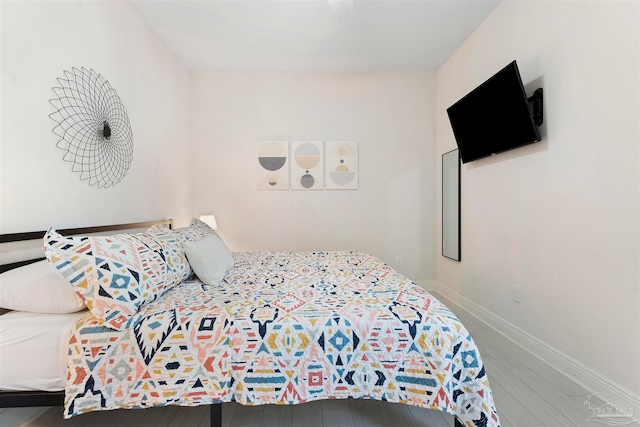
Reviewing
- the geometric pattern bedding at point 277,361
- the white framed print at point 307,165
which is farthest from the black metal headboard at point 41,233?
the white framed print at point 307,165

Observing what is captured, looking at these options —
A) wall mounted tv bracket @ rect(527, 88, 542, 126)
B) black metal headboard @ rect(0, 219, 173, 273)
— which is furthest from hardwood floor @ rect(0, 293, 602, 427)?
wall mounted tv bracket @ rect(527, 88, 542, 126)

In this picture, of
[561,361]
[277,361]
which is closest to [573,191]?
[561,361]

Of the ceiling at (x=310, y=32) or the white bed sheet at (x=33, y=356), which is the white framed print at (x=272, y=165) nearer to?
the ceiling at (x=310, y=32)

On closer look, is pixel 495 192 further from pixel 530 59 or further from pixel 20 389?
pixel 20 389

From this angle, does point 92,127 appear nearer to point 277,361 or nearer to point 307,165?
point 277,361

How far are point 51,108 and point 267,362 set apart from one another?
1834mm

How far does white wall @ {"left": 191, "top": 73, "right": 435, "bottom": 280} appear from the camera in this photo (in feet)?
12.2

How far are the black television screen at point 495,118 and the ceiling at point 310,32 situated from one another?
78 centimetres

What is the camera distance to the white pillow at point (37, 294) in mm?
1314

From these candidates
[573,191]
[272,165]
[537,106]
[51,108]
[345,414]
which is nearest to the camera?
[345,414]

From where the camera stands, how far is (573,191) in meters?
1.85

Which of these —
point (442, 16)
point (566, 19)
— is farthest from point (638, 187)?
point (442, 16)

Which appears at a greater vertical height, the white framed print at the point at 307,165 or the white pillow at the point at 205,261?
the white framed print at the point at 307,165

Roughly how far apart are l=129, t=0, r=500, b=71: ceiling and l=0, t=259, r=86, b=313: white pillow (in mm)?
2330
